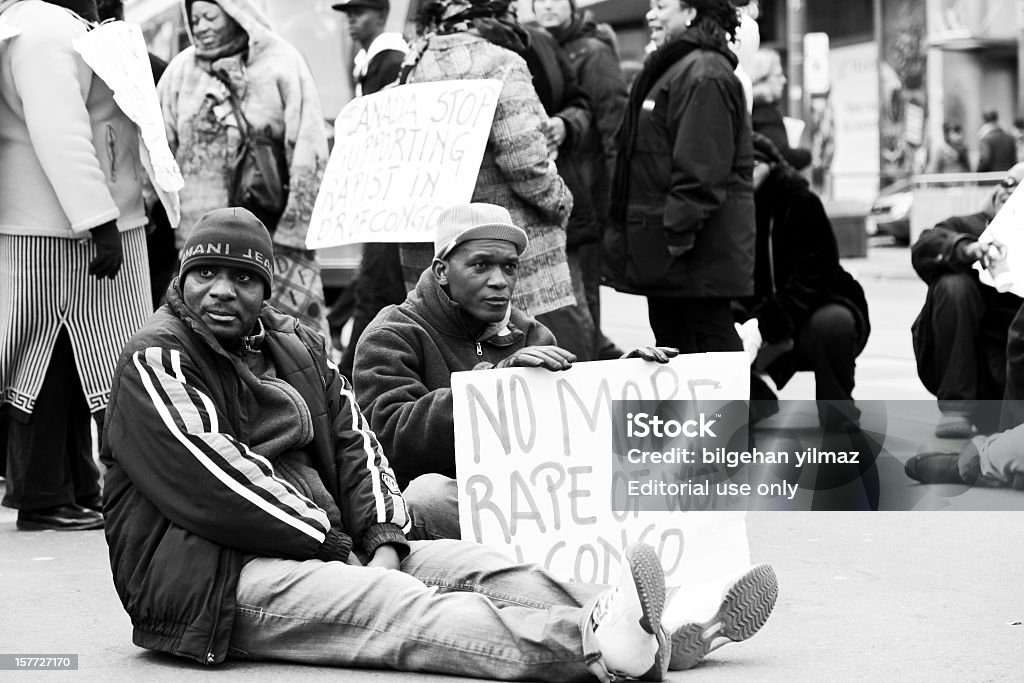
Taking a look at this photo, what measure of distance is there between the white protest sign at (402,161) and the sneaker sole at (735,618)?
284 cm

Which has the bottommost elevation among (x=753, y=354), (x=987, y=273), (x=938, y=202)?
(x=938, y=202)

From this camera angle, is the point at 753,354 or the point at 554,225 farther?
the point at 753,354

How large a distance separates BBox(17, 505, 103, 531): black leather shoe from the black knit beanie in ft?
7.14

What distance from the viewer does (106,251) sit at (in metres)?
5.98

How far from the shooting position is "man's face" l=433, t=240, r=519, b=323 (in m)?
4.91

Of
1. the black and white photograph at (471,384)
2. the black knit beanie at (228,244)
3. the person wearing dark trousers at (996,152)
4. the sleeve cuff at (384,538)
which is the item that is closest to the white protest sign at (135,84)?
the black and white photograph at (471,384)

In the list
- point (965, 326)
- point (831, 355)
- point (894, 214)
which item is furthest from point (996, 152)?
point (965, 326)

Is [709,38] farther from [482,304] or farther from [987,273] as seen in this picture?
[482,304]

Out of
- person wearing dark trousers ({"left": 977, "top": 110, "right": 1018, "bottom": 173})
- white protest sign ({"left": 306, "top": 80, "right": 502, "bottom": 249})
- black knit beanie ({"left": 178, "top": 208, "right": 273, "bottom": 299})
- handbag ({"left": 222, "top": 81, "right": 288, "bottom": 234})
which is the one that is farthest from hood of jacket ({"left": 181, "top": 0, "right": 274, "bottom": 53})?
person wearing dark trousers ({"left": 977, "top": 110, "right": 1018, "bottom": 173})

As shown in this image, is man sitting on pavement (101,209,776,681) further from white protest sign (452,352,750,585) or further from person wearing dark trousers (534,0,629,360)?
person wearing dark trousers (534,0,629,360)

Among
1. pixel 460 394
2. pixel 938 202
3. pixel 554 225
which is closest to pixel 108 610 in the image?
pixel 460 394

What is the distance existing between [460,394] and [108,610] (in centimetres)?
122

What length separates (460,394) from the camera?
4637 mm

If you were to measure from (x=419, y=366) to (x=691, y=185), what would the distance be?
8.64 feet
